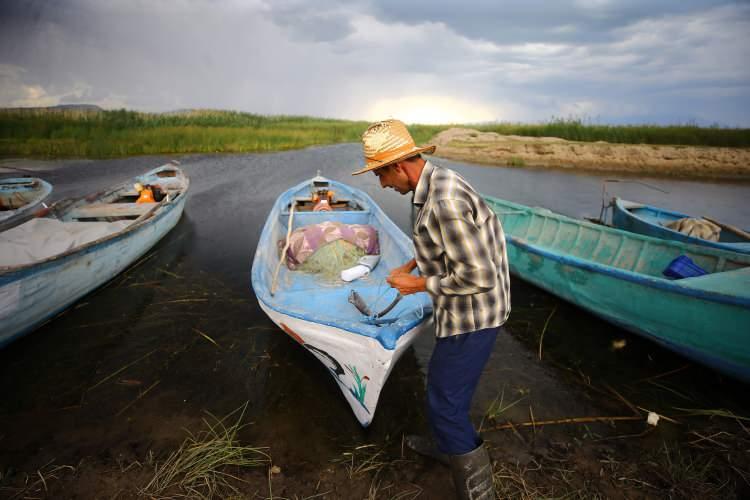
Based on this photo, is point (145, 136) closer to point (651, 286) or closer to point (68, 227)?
point (68, 227)

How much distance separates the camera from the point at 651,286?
12.0 ft

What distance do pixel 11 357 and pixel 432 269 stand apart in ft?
17.1

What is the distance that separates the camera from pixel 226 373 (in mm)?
3857

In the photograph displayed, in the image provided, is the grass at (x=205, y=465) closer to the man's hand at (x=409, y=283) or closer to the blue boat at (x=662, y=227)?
the man's hand at (x=409, y=283)

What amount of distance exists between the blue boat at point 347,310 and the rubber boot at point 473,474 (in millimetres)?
738

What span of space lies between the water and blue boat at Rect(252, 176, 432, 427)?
675 millimetres

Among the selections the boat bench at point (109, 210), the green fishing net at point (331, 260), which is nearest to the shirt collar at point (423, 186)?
the green fishing net at point (331, 260)

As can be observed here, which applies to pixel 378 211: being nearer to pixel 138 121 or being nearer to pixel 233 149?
pixel 233 149

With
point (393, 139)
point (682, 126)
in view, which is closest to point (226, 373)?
point (393, 139)

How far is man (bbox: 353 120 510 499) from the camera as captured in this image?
1513 mm

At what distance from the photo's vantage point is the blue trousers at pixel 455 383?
6.11ft

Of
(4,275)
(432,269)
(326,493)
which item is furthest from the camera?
(4,275)

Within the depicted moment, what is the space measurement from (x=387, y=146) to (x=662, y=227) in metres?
6.60

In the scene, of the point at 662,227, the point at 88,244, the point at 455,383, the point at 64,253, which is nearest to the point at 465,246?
the point at 455,383
